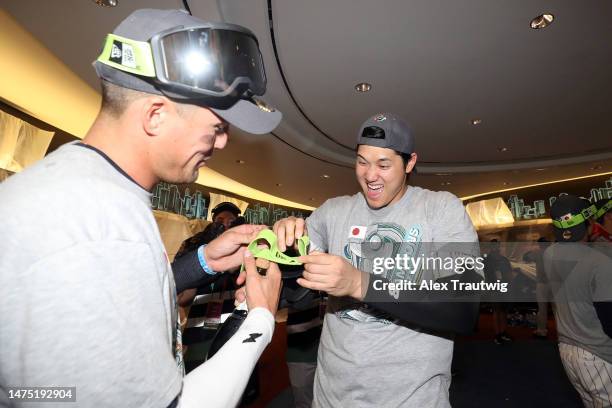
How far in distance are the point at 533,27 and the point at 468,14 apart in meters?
0.86

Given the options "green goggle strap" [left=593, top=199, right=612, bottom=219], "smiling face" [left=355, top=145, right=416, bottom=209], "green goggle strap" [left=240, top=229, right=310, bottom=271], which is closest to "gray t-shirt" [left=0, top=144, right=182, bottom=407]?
"green goggle strap" [left=240, top=229, right=310, bottom=271]

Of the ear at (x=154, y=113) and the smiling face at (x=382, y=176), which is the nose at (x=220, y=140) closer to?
the ear at (x=154, y=113)

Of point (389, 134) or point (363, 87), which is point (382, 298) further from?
point (363, 87)

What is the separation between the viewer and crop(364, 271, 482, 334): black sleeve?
4.24 ft

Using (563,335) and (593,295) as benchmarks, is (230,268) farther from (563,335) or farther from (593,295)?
(563,335)

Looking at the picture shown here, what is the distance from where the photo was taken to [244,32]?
3.83 ft

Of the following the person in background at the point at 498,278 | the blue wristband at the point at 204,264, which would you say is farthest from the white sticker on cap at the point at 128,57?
the person in background at the point at 498,278

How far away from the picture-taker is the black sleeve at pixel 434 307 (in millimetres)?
1292

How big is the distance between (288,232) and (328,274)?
32cm

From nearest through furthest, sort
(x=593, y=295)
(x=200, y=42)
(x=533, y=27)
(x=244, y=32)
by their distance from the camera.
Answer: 1. (x=200, y=42)
2. (x=244, y=32)
3. (x=593, y=295)
4. (x=533, y=27)

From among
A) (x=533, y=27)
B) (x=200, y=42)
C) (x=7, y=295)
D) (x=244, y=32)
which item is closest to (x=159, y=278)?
(x=7, y=295)

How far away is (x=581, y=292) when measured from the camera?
266cm

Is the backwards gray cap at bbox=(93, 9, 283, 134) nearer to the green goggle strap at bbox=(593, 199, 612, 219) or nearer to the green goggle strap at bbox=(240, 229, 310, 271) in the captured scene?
the green goggle strap at bbox=(240, 229, 310, 271)

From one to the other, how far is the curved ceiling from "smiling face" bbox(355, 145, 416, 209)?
2031 millimetres
